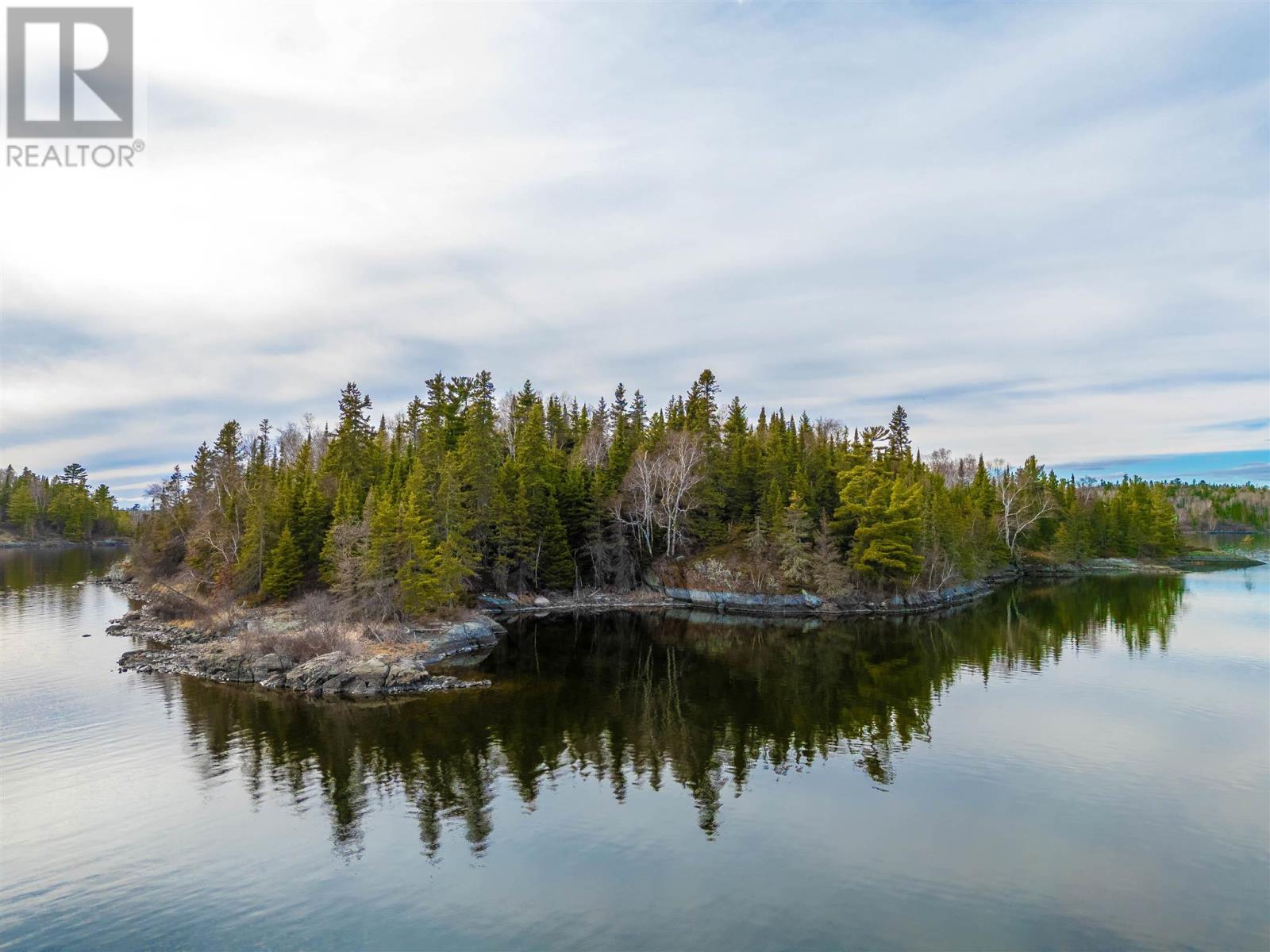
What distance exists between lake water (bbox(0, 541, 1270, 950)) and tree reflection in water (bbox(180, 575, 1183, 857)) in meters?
0.24

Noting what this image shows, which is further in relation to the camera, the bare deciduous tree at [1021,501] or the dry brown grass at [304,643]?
the bare deciduous tree at [1021,501]

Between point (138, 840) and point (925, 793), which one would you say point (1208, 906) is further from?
point (138, 840)

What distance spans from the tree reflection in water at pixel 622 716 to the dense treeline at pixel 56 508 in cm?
14921

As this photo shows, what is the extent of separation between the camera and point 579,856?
71.4 ft

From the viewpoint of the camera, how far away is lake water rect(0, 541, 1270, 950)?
18.3 m

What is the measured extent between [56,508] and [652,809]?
18256cm

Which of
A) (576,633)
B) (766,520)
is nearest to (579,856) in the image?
(576,633)

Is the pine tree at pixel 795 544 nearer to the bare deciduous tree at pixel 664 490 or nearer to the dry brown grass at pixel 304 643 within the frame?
the bare deciduous tree at pixel 664 490

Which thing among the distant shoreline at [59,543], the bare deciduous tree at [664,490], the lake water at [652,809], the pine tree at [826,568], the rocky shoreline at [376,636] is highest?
the bare deciduous tree at [664,490]

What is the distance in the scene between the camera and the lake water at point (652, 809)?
18297mm

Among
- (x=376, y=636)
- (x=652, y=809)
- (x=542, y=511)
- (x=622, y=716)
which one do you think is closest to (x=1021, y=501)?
(x=542, y=511)

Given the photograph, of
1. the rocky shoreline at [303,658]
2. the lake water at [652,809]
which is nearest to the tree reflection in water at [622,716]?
the lake water at [652,809]

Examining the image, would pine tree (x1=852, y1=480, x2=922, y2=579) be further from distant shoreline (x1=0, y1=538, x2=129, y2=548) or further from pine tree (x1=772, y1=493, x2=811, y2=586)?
distant shoreline (x1=0, y1=538, x2=129, y2=548)

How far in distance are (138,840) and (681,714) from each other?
24462 mm
